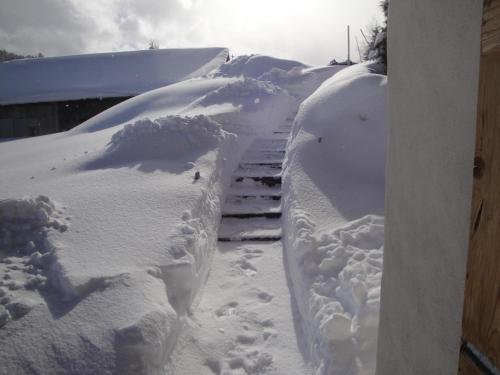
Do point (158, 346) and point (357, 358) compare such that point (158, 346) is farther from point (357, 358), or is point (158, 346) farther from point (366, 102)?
point (366, 102)

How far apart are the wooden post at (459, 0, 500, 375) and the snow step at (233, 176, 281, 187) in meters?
5.24

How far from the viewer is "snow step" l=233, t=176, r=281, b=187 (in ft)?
21.1

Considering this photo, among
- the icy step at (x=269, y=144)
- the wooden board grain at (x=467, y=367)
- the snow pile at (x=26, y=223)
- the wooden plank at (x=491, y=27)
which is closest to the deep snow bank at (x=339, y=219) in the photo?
the icy step at (x=269, y=144)

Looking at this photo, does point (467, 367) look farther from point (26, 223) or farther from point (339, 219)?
point (26, 223)

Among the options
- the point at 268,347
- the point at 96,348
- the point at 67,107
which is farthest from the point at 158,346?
the point at 67,107

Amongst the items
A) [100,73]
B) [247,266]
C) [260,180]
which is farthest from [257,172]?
[100,73]

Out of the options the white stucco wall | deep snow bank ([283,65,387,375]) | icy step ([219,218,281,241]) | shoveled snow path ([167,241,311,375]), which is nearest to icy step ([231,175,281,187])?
deep snow bank ([283,65,387,375])

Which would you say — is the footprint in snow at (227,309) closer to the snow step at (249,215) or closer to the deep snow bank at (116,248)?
the deep snow bank at (116,248)

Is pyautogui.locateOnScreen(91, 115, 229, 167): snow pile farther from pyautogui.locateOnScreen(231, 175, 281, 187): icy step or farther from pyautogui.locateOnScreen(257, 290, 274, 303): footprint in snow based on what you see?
pyautogui.locateOnScreen(257, 290, 274, 303): footprint in snow

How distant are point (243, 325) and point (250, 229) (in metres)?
2.00

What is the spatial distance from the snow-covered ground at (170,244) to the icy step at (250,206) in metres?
0.23

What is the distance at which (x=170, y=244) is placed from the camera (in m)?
3.65

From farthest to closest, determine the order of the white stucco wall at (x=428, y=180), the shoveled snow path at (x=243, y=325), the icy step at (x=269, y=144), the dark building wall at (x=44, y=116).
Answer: the dark building wall at (x=44, y=116) → the icy step at (x=269, y=144) → the shoveled snow path at (x=243, y=325) → the white stucco wall at (x=428, y=180)

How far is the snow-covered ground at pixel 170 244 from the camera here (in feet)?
8.24
